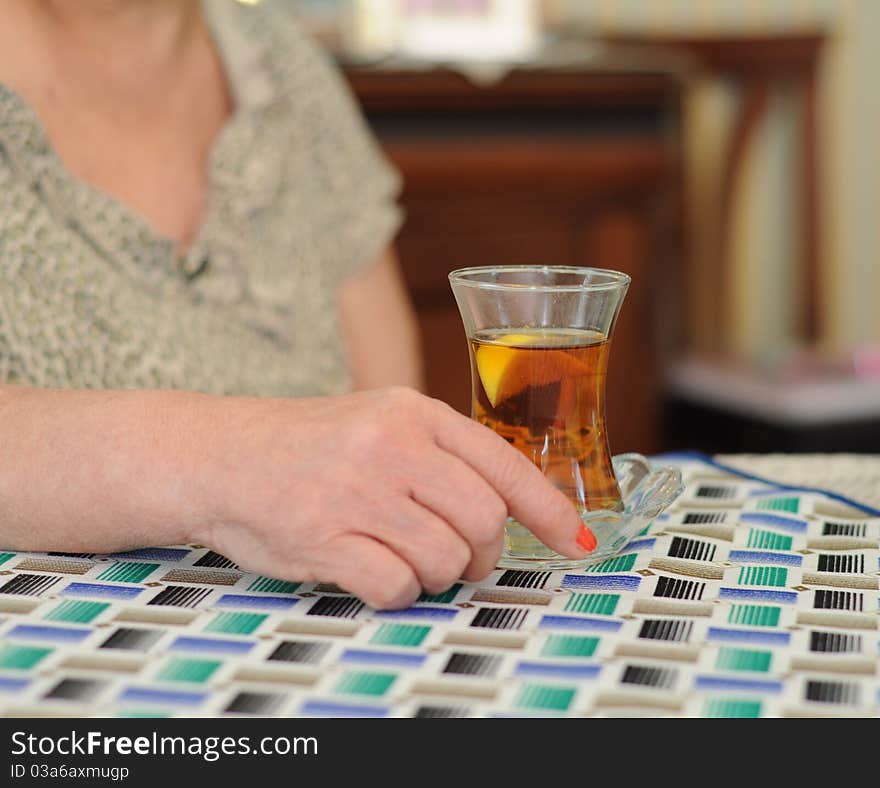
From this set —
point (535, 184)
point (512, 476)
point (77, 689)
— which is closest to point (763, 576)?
point (512, 476)

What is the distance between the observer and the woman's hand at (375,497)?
61 centimetres

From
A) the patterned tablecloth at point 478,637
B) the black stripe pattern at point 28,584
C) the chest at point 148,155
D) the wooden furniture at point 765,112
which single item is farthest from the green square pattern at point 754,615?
the wooden furniture at point 765,112

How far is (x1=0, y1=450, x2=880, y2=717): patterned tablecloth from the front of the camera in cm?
51

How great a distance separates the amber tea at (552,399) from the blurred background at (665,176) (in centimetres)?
136

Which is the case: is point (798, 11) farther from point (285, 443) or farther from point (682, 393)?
point (285, 443)

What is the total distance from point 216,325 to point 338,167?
333mm

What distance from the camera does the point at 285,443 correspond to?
0.64m

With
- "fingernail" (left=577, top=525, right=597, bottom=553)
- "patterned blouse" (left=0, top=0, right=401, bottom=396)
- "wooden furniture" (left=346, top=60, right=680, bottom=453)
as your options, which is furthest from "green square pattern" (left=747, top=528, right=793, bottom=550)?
"wooden furniture" (left=346, top=60, right=680, bottom=453)

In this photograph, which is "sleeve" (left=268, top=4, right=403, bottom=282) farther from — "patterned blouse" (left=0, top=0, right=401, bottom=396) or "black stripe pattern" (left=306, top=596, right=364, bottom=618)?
"black stripe pattern" (left=306, top=596, right=364, bottom=618)

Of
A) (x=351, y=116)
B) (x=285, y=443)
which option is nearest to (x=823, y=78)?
(x=351, y=116)

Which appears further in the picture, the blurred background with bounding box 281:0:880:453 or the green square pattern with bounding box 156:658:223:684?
the blurred background with bounding box 281:0:880:453

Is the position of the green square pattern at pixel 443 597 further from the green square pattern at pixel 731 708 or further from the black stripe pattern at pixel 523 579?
the green square pattern at pixel 731 708
